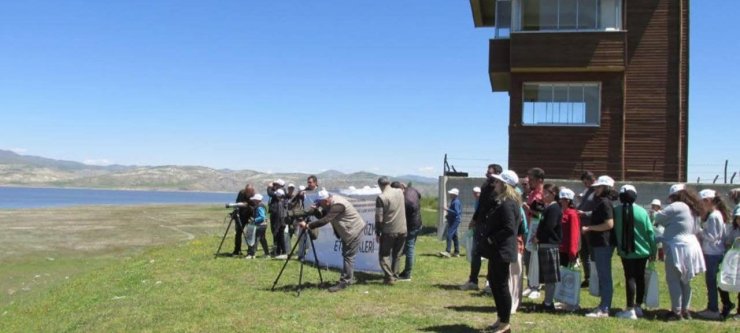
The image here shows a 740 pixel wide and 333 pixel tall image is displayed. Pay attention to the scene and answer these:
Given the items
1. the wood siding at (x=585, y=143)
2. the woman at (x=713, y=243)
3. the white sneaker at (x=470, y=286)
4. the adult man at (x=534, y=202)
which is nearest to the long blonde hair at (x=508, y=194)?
the adult man at (x=534, y=202)

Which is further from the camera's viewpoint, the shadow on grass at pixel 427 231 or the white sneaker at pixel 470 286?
the shadow on grass at pixel 427 231

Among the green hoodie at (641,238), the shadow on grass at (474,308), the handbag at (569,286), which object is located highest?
the green hoodie at (641,238)

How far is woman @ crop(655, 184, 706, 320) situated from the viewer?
9578mm

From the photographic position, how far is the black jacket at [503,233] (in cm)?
847

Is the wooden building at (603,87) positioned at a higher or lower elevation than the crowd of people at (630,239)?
higher

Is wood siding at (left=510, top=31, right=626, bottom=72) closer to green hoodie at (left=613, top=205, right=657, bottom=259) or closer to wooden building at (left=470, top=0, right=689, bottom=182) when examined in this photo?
wooden building at (left=470, top=0, right=689, bottom=182)

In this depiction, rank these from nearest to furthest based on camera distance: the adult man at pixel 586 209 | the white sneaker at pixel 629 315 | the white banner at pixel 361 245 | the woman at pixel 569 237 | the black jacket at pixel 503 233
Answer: the black jacket at pixel 503 233
the white sneaker at pixel 629 315
the woman at pixel 569 237
the adult man at pixel 586 209
the white banner at pixel 361 245

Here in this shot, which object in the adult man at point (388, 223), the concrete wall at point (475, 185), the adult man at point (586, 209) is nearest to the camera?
the adult man at point (586, 209)

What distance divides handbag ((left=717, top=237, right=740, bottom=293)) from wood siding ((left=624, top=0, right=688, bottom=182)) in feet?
53.0

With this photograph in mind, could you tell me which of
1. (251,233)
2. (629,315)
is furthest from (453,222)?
(629,315)

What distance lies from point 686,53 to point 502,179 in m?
19.4

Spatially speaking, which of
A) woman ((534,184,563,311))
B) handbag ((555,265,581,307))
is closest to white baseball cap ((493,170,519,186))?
woman ((534,184,563,311))

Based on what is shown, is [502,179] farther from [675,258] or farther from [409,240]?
[409,240]

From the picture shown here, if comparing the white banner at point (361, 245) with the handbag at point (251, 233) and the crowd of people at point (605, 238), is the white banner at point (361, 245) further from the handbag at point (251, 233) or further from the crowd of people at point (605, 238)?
the crowd of people at point (605, 238)
